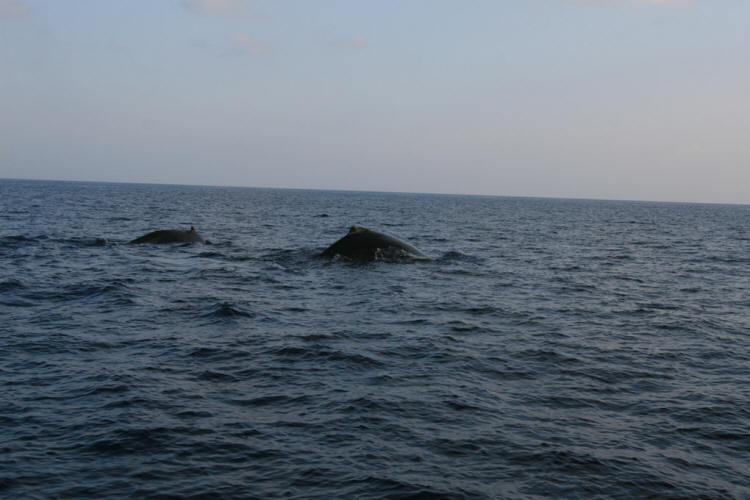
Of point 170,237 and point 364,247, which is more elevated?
point 364,247

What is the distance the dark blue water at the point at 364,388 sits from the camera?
8414 millimetres

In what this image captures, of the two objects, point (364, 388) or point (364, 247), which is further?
point (364, 247)

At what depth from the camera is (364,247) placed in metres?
30.0

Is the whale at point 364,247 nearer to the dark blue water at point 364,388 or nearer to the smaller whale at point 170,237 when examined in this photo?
the dark blue water at point 364,388

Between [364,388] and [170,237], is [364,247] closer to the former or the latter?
[170,237]

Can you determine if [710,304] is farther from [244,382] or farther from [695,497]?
[244,382]

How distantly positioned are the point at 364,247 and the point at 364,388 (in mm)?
18331

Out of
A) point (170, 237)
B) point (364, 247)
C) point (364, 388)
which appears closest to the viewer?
point (364, 388)

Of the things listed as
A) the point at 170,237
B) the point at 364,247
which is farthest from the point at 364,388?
the point at 170,237

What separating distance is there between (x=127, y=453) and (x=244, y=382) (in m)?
3.35

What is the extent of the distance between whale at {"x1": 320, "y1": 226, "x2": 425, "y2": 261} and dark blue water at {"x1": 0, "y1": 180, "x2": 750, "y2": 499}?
15.8ft

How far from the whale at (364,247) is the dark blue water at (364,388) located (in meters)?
4.81

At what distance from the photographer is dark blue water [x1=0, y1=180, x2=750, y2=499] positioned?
841 cm

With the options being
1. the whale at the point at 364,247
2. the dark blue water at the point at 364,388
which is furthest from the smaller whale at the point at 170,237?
the dark blue water at the point at 364,388
